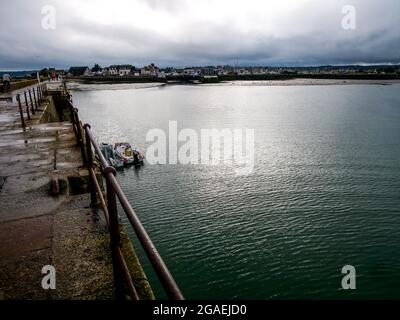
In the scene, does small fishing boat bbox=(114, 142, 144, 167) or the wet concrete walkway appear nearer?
the wet concrete walkway

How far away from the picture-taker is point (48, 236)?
4324mm

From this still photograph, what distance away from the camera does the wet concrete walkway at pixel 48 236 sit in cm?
339

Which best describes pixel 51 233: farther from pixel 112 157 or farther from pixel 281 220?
pixel 112 157

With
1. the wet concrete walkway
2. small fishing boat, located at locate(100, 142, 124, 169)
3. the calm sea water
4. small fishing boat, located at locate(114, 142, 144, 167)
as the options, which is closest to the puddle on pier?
the wet concrete walkway

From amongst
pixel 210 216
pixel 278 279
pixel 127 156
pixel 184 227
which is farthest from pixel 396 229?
pixel 127 156

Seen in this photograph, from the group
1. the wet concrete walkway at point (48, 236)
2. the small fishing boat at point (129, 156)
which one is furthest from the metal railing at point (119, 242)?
the small fishing boat at point (129, 156)

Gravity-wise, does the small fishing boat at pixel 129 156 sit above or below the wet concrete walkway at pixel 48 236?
below

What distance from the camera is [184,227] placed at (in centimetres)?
1580

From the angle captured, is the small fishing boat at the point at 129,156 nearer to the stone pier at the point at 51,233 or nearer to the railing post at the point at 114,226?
the stone pier at the point at 51,233

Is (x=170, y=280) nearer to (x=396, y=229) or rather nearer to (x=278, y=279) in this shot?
(x=278, y=279)

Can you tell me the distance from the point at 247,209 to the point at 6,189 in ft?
44.0

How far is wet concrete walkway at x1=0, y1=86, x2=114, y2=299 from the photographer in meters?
3.39

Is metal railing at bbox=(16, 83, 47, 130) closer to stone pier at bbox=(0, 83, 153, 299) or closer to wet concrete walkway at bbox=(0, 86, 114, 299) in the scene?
stone pier at bbox=(0, 83, 153, 299)
